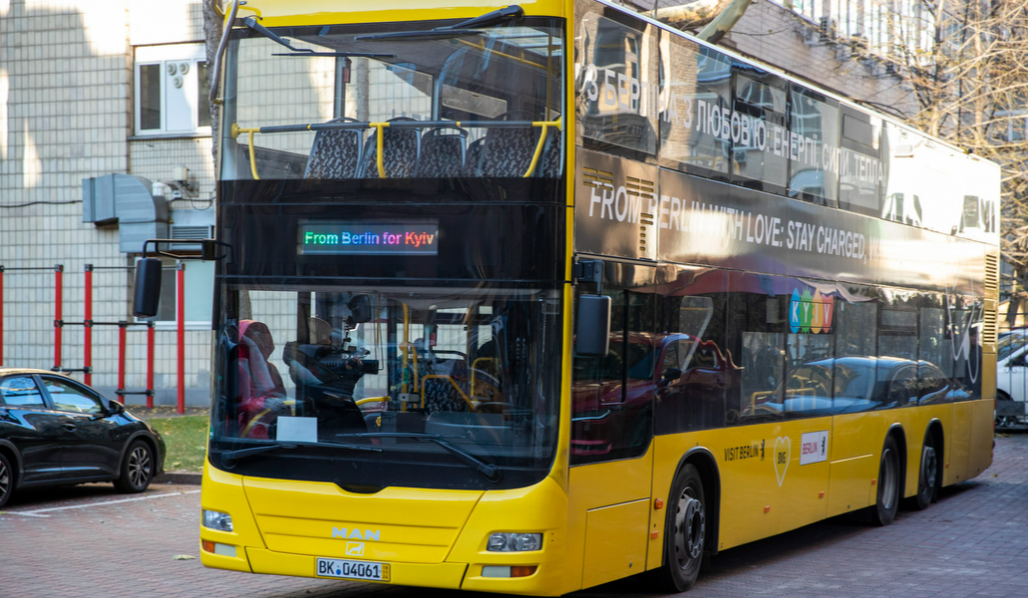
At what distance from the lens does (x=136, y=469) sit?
13758 millimetres

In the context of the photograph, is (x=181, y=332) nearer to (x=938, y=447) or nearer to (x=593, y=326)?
(x=938, y=447)

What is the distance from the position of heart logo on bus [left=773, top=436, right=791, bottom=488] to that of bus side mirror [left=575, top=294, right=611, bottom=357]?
3.73 m

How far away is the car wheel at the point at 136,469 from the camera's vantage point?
13584 mm

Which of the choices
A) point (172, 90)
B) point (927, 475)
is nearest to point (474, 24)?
point (927, 475)

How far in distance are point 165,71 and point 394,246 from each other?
17.2m

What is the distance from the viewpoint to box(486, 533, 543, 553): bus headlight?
670 centimetres

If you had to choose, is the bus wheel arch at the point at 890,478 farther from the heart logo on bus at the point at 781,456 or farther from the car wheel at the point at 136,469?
the car wheel at the point at 136,469

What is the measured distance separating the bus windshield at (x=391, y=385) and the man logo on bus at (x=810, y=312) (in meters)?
4.00

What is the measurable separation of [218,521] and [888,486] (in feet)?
25.9

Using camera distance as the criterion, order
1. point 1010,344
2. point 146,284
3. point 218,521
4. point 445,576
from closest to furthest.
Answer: point 445,576 < point 146,284 < point 218,521 < point 1010,344

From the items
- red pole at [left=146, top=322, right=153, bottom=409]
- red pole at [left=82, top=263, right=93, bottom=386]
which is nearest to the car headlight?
red pole at [left=82, top=263, right=93, bottom=386]

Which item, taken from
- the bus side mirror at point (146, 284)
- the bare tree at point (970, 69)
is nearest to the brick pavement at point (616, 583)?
the bus side mirror at point (146, 284)

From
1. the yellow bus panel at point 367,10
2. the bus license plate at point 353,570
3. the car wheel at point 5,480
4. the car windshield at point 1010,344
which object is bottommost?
the car wheel at point 5,480

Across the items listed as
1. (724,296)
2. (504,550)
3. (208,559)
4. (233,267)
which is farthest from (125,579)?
(724,296)
